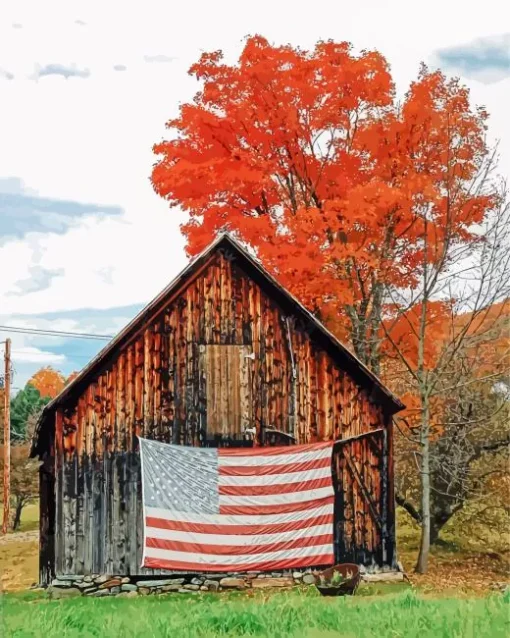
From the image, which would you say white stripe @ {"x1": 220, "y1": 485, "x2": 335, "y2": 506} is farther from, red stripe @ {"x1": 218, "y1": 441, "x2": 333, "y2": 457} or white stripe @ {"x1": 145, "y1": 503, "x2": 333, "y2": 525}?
red stripe @ {"x1": 218, "y1": 441, "x2": 333, "y2": 457}

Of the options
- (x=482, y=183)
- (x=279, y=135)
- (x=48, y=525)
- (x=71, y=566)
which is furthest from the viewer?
(x=279, y=135)

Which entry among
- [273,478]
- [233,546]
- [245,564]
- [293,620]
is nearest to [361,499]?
[273,478]

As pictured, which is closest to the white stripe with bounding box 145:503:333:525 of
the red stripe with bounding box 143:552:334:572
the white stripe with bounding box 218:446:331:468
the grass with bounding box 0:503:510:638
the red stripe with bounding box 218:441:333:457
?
the red stripe with bounding box 143:552:334:572

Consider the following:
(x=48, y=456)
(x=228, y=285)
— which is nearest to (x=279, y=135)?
(x=228, y=285)

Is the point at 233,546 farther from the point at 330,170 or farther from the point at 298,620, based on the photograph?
the point at 330,170

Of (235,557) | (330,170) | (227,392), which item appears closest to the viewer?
(235,557)

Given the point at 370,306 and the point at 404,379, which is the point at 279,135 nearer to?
the point at 370,306

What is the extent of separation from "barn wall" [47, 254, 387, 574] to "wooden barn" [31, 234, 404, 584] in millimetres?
22

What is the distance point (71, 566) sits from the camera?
18938 millimetres

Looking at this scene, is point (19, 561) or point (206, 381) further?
point (19, 561)

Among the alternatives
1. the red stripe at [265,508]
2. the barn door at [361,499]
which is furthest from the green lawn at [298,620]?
the barn door at [361,499]

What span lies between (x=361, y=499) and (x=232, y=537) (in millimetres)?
3078

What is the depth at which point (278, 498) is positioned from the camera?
64.3ft

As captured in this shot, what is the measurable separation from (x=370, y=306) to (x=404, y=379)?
3.64m
